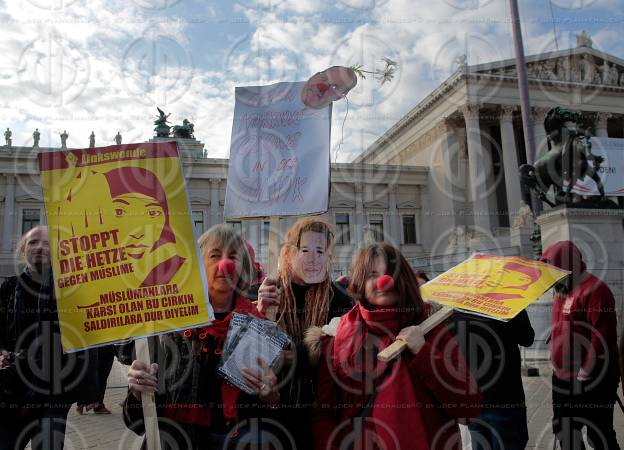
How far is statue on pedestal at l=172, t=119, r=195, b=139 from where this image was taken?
36.7 m

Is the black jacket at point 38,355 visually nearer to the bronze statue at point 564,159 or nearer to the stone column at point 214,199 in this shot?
the bronze statue at point 564,159

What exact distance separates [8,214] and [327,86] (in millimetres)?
38250

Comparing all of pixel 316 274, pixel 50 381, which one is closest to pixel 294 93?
pixel 316 274

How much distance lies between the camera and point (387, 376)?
219 cm

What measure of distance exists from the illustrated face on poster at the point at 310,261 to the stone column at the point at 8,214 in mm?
37190

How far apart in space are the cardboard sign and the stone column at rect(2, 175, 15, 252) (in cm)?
3677

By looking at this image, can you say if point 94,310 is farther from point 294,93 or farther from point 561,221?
point 561,221

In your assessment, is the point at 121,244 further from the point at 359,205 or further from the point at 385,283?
the point at 359,205

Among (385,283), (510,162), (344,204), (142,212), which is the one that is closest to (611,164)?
(510,162)

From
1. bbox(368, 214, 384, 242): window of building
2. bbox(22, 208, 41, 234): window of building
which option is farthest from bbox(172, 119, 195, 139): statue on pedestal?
bbox(368, 214, 384, 242): window of building

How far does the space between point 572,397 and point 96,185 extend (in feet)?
10.4

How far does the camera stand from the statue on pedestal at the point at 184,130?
36744 millimetres

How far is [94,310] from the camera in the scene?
7.06ft

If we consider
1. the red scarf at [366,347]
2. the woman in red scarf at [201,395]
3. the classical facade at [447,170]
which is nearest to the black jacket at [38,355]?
the woman in red scarf at [201,395]
